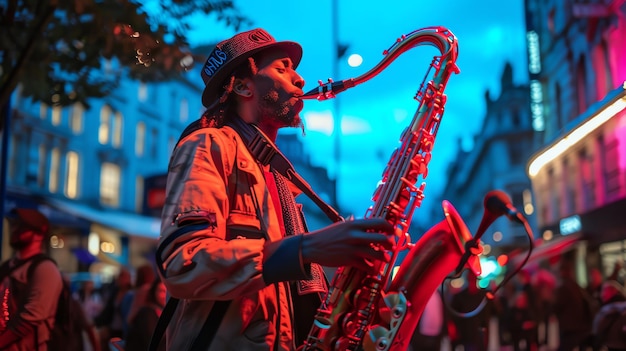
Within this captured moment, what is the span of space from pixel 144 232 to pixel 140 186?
3020 millimetres

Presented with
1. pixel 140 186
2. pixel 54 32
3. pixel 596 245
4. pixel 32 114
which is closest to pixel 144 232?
pixel 140 186

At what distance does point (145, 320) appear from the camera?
6.90 m

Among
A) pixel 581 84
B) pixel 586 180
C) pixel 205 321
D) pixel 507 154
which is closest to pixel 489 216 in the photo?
pixel 205 321

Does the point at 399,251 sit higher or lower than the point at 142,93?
lower

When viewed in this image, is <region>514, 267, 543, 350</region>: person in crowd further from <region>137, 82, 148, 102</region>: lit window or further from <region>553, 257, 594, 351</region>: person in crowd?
<region>137, 82, 148, 102</region>: lit window

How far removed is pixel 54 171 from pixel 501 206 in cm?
2705

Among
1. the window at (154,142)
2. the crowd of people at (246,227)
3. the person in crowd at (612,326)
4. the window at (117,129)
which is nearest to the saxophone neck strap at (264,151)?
the crowd of people at (246,227)

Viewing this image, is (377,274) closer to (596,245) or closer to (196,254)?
(196,254)

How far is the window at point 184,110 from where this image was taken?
37.8 metres

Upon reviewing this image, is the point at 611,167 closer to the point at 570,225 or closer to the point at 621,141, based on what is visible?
the point at 621,141

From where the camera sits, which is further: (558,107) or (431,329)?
(558,107)

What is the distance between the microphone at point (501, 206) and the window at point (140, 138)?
3167cm

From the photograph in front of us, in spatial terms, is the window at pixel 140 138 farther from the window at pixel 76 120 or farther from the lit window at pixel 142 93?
the window at pixel 76 120

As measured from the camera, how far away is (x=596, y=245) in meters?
19.2
